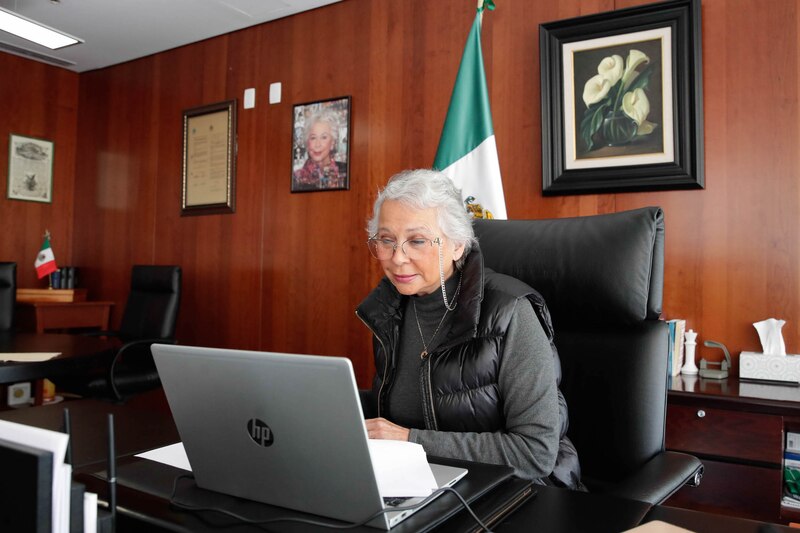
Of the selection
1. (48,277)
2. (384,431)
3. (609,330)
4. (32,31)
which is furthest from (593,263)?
(48,277)

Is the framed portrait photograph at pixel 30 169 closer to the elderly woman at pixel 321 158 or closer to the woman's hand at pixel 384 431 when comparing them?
the elderly woman at pixel 321 158

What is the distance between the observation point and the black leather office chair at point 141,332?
2840mm

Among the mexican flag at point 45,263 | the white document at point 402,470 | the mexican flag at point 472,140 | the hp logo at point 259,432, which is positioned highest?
the mexican flag at point 472,140

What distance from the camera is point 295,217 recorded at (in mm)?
3609

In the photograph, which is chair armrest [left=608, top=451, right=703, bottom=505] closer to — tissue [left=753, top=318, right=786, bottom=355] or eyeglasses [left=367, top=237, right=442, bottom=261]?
eyeglasses [left=367, top=237, right=442, bottom=261]

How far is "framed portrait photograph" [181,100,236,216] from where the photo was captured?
3.91 meters

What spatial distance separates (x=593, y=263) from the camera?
1.38m

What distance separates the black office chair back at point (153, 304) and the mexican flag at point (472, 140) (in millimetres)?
1804

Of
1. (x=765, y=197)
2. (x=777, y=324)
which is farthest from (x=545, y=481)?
(x=765, y=197)

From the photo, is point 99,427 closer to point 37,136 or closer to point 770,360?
point 770,360

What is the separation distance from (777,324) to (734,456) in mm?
650

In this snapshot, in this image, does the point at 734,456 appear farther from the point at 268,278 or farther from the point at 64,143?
the point at 64,143

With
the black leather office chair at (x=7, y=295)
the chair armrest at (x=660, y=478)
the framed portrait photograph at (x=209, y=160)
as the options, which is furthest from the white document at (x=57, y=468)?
the framed portrait photograph at (x=209, y=160)

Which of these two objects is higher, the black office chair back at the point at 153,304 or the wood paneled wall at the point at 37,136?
the wood paneled wall at the point at 37,136
